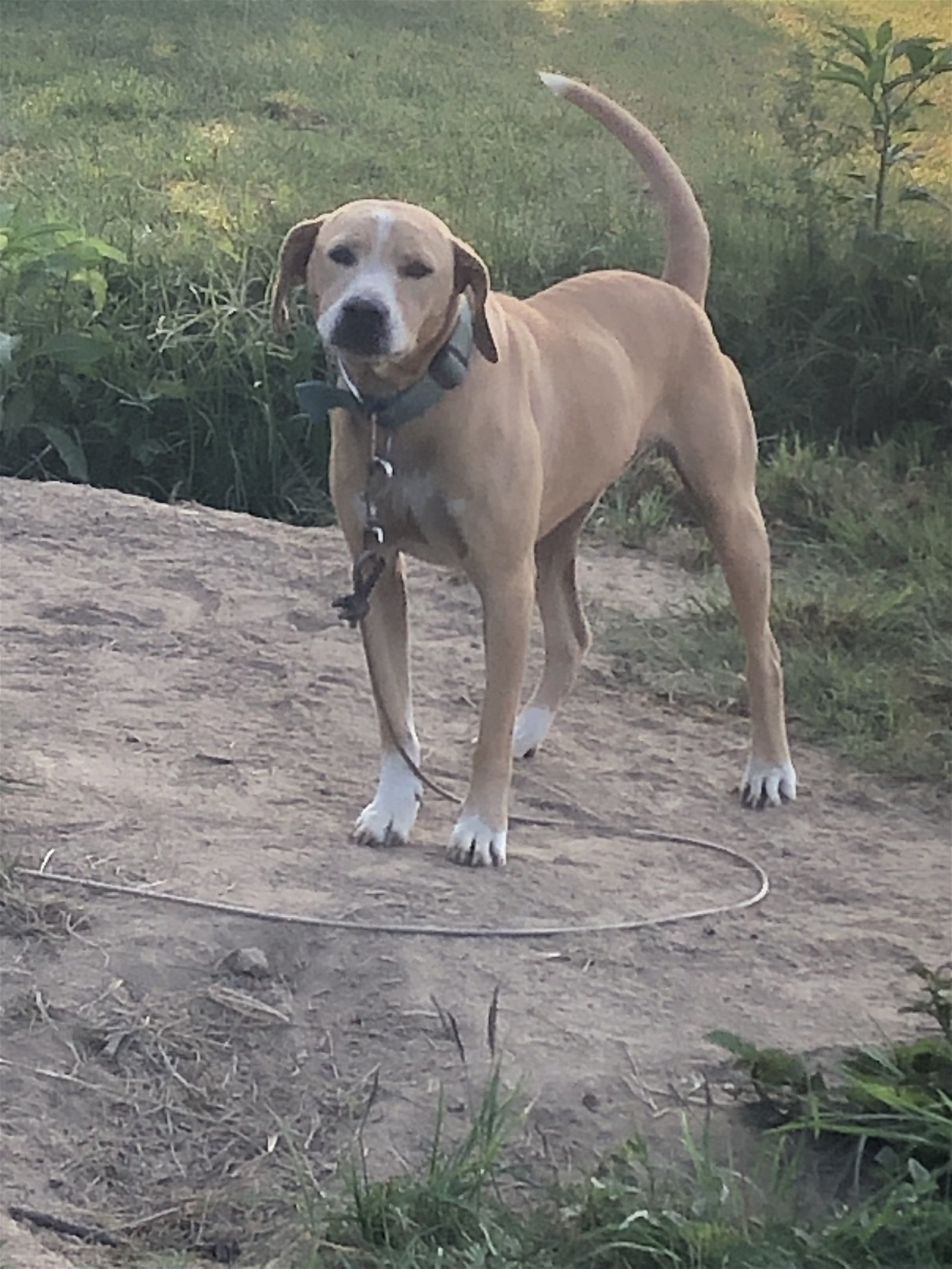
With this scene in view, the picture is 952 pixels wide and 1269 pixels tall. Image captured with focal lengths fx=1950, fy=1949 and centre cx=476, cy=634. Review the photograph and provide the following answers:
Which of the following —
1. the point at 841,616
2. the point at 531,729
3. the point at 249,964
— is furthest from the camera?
the point at 841,616

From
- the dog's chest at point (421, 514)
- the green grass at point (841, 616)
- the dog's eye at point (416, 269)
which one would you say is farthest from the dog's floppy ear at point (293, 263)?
the green grass at point (841, 616)

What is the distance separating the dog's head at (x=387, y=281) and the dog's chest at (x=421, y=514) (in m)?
0.23

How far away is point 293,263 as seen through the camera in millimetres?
3840

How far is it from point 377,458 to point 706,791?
4.32ft

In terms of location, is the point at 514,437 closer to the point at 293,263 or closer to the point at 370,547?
the point at 370,547

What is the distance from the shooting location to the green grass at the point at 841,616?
5.02m

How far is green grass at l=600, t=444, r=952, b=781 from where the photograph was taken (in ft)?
16.5

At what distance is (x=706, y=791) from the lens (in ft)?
15.0

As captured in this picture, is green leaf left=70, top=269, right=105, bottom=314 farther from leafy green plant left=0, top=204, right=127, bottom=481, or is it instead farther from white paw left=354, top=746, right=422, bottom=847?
white paw left=354, top=746, right=422, bottom=847

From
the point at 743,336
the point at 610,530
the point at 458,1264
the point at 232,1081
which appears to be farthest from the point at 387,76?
the point at 458,1264

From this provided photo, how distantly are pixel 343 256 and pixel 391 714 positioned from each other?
99cm

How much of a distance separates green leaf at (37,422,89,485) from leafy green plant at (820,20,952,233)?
2970 millimetres

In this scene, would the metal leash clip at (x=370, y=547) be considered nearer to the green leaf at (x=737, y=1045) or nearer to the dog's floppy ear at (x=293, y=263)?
the dog's floppy ear at (x=293, y=263)

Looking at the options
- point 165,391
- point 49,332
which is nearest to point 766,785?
point 165,391
